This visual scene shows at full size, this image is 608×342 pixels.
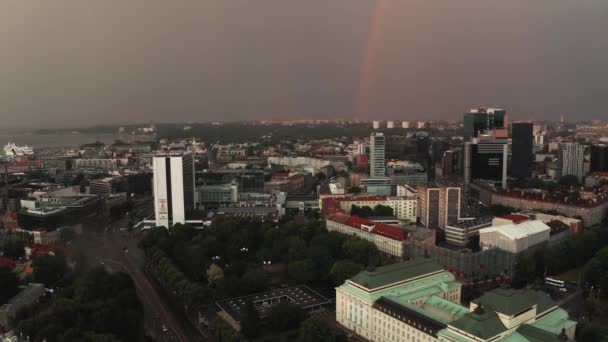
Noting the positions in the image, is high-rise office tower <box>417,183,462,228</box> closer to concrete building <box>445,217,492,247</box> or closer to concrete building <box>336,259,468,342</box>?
concrete building <box>445,217,492,247</box>

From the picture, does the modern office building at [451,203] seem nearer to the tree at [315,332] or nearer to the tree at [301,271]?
the tree at [301,271]

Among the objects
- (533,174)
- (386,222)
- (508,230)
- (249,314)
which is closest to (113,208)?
(386,222)

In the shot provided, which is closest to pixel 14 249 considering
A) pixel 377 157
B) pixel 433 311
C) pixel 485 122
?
pixel 433 311

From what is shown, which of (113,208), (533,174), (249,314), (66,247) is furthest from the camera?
(533,174)

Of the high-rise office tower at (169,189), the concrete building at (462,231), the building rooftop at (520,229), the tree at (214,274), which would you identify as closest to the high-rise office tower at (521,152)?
the concrete building at (462,231)

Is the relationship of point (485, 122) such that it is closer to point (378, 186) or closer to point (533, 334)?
point (378, 186)

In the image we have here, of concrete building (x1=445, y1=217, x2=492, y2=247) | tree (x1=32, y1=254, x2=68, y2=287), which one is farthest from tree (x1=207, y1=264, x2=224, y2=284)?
concrete building (x1=445, y1=217, x2=492, y2=247)

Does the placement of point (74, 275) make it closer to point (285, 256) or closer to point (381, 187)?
point (285, 256)

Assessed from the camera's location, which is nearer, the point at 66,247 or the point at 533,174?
the point at 66,247
